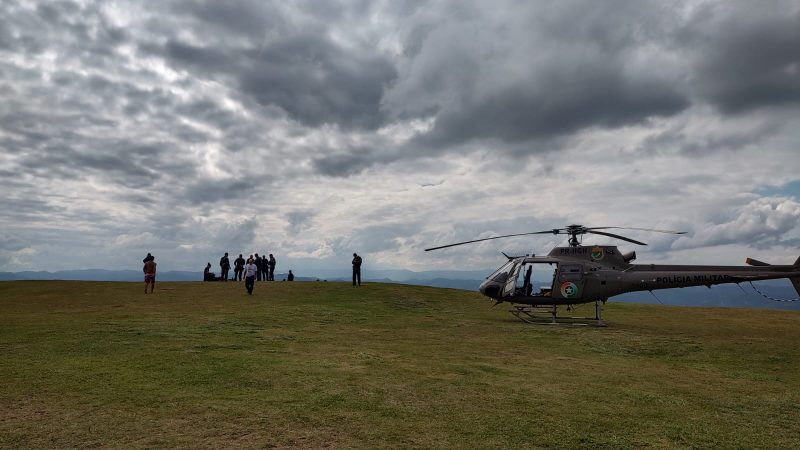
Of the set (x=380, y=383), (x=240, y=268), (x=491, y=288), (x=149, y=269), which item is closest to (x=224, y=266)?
(x=240, y=268)

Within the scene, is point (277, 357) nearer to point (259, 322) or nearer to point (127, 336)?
point (127, 336)

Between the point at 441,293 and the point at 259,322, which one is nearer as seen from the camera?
the point at 259,322

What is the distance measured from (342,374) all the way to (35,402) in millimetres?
5352

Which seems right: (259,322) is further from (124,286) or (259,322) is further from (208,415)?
(124,286)

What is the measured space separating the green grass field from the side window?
2868 mm

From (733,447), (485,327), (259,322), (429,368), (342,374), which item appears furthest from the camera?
(485,327)

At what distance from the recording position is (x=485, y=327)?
18906 millimetres

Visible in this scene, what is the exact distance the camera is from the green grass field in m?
6.52

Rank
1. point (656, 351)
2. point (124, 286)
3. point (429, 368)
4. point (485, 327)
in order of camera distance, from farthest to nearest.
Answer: point (124, 286) → point (485, 327) → point (656, 351) → point (429, 368)

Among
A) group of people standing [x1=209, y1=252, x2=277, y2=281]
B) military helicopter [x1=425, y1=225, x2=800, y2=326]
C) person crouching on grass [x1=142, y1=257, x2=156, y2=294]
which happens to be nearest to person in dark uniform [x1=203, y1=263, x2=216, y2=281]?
group of people standing [x1=209, y1=252, x2=277, y2=281]

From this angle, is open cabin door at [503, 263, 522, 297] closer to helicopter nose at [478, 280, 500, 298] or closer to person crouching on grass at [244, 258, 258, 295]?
helicopter nose at [478, 280, 500, 298]

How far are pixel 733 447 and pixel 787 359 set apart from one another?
30.4 feet

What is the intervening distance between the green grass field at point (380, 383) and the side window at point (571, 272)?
2.87 meters

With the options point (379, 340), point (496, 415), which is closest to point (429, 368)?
point (496, 415)
